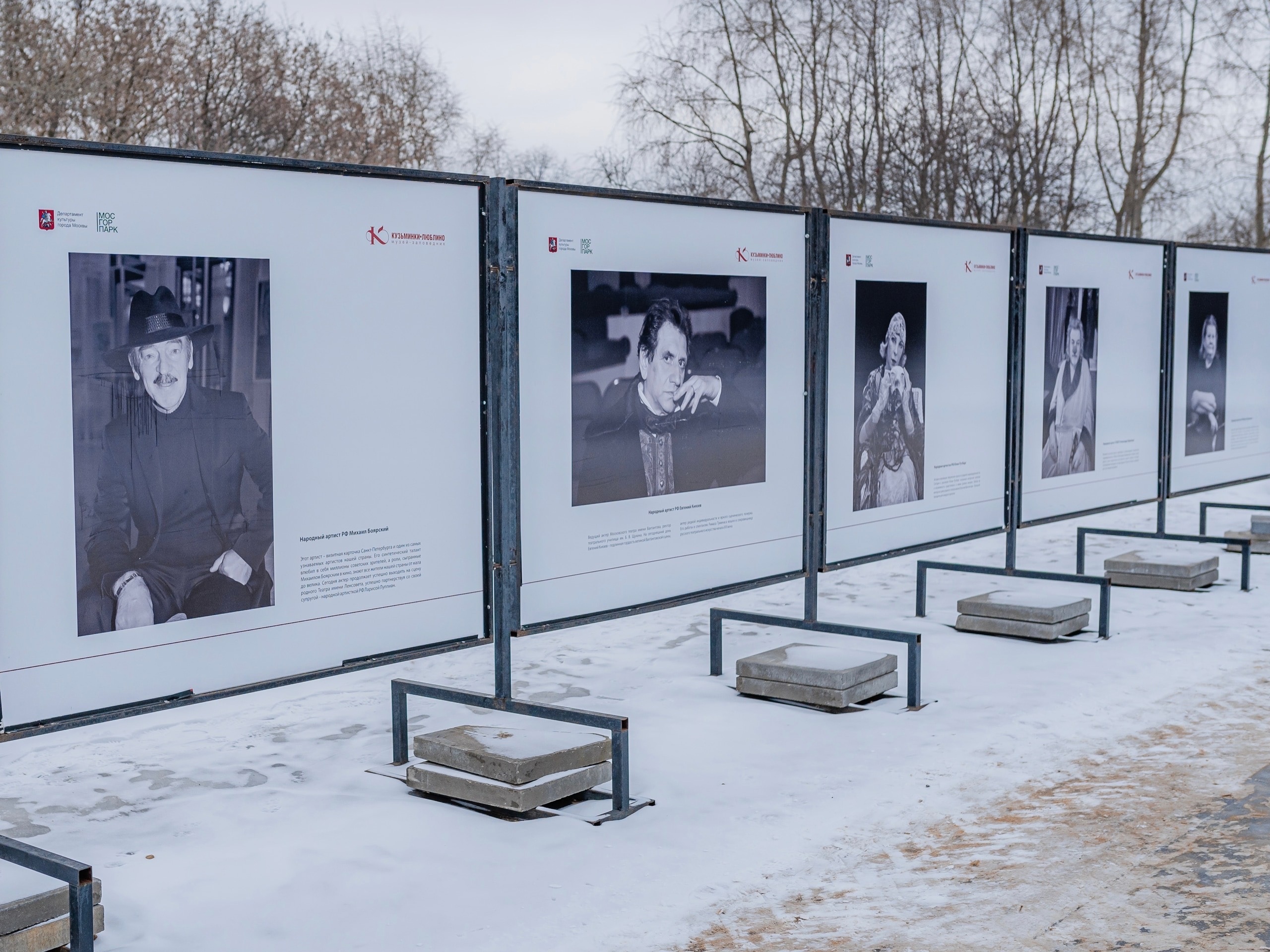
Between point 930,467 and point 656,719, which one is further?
point 930,467

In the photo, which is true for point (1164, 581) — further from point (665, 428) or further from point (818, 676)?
point (665, 428)

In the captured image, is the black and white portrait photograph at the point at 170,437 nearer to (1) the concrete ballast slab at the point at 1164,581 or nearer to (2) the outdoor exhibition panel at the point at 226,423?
(2) the outdoor exhibition panel at the point at 226,423

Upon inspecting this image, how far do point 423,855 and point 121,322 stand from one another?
2033 millimetres

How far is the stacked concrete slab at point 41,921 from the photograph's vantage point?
3.99 m

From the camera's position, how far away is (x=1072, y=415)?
921cm

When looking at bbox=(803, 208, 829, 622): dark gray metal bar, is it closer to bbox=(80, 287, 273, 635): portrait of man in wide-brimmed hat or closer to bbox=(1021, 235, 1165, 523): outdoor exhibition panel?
bbox=(1021, 235, 1165, 523): outdoor exhibition panel

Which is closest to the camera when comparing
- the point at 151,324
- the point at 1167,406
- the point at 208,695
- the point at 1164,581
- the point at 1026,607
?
the point at 151,324

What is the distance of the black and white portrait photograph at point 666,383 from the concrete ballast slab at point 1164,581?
176 inches

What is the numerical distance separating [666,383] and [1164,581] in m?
5.45

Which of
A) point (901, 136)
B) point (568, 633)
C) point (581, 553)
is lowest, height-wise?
point (568, 633)

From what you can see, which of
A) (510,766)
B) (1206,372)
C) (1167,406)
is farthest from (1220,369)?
(510,766)

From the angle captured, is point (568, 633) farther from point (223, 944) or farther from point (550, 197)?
point (223, 944)

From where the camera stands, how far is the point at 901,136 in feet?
80.4

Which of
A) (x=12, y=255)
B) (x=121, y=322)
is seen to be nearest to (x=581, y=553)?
(x=121, y=322)
